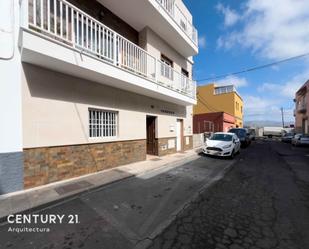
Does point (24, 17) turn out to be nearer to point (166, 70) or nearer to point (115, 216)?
point (115, 216)

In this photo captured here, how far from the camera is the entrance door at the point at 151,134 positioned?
10.9m

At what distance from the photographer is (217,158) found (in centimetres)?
1134

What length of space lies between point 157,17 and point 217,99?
26.1 meters

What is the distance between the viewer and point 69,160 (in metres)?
6.04

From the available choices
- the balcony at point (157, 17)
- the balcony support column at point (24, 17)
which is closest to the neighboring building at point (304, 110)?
the balcony at point (157, 17)

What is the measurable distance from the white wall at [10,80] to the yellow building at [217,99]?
97.3 feet

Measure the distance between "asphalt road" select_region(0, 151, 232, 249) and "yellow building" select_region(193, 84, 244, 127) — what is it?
27.4 meters

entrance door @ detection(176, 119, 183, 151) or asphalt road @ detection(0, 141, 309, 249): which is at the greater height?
entrance door @ detection(176, 119, 183, 151)

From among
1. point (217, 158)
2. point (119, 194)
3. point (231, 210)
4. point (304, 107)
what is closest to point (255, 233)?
point (231, 210)

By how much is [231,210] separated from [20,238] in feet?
13.8

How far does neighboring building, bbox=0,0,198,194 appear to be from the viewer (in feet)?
15.4

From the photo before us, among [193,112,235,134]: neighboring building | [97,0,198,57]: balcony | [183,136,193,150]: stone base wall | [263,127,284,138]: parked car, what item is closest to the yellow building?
[193,112,235,134]: neighboring building

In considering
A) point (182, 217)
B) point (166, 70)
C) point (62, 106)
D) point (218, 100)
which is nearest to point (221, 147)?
point (166, 70)

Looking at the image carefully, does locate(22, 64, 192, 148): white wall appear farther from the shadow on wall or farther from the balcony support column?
the balcony support column
